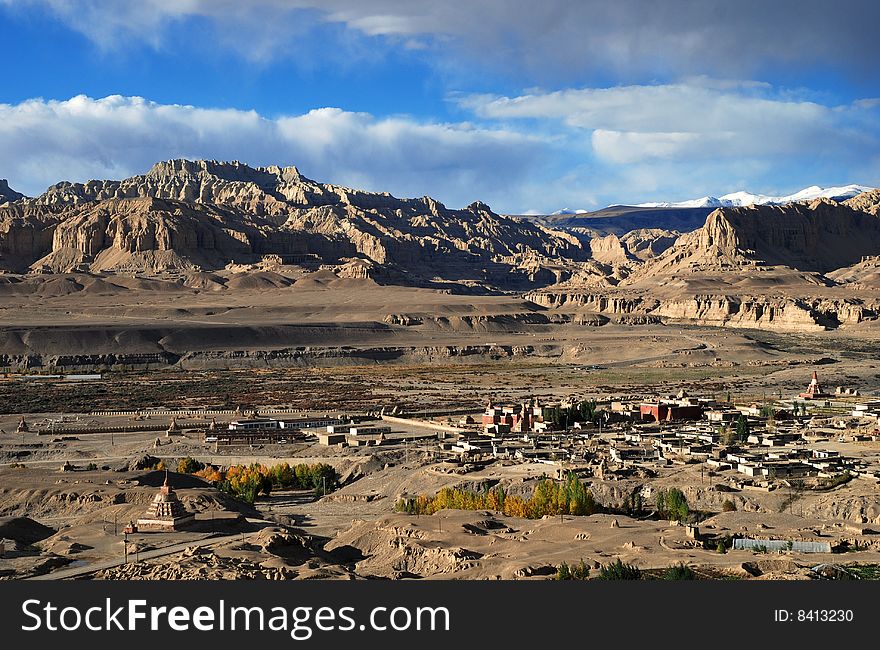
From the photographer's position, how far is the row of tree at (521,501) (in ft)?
167

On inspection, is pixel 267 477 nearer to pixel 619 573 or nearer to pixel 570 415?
pixel 570 415

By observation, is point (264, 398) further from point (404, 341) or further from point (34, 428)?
point (404, 341)

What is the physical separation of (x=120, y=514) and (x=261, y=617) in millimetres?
26044

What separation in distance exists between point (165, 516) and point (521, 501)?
1393cm

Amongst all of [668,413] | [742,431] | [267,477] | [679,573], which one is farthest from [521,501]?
[668,413]

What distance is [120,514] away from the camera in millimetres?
50250

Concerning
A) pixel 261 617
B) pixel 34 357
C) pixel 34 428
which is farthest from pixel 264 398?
pixel 261 617

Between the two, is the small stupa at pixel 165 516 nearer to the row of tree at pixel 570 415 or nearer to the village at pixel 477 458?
the village at pixel 477 458

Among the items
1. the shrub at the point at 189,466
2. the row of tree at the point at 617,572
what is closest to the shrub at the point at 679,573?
the row of tree at the point at 617,572

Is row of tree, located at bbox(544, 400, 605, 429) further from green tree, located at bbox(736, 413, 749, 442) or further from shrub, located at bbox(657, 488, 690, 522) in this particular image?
shrub, located at bbox(657, 488, 690, 522)

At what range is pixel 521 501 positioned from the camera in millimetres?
51719

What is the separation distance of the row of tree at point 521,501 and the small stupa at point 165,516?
9352 millimetres

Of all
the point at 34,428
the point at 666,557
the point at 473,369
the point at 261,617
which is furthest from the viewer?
the point at 473,369

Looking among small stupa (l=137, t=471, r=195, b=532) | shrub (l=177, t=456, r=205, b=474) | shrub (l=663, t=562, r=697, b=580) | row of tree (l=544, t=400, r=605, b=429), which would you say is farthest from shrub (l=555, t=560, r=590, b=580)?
row of tree (l=544, t=400, r=605, b=429)
